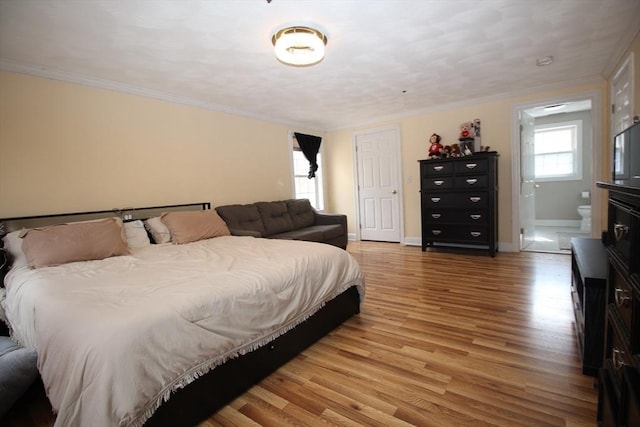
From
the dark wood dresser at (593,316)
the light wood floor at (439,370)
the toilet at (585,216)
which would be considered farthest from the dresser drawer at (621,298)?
the toilet at (585,216)

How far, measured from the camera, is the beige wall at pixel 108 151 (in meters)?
2.66

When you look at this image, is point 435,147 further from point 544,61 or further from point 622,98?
point 622,98

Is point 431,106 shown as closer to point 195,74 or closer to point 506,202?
point 506,202

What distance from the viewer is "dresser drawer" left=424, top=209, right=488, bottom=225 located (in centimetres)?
437

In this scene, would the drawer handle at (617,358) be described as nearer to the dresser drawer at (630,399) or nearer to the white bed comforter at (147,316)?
the dresser drawer at (630,399)

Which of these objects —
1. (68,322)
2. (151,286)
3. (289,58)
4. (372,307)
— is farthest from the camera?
(372,307)

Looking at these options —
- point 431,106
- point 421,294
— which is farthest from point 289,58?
point 431,106

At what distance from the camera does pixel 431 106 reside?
488 cm

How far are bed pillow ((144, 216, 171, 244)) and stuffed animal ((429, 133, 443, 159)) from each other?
3851 mm

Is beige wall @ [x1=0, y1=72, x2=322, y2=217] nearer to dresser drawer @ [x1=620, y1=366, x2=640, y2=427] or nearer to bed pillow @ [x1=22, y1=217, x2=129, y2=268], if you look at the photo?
bed pillow @ [x1=22, y1=217, x2=129, y2=268]

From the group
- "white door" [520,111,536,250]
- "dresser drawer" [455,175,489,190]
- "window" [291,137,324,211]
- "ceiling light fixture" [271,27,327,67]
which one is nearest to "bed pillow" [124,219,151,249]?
"ceiling light fixture" [271,27,327,67]

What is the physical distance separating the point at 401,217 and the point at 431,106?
189cm

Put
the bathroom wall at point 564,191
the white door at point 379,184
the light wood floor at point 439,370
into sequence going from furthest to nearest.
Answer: the bathroom wall at point 564,191, the white door at point 379,184, the light wood floor at point 439,370

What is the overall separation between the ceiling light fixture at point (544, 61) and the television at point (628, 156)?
6.90ft
